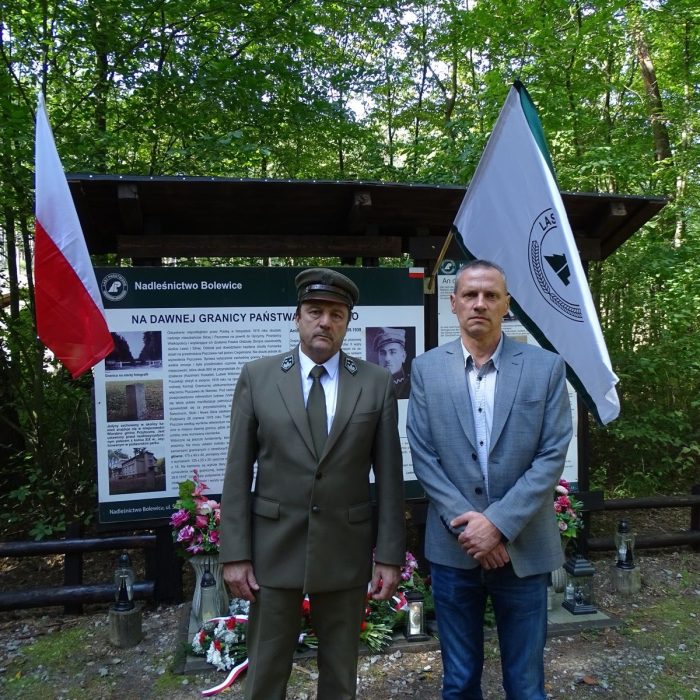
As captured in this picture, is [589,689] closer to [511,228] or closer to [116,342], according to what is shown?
[511,228]

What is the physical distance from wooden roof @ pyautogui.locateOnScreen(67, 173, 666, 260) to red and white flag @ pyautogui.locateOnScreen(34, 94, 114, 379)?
0.53 m

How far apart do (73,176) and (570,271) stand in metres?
3.13

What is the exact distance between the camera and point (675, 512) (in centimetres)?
650

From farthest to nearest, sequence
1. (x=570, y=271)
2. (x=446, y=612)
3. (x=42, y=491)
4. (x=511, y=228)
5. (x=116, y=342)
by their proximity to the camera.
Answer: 1. (x=42, y=491)
2. (x=116, y=342)
3. (x=511, y=228)
4. (x=570, y=271)
5. (x=446, y=612)

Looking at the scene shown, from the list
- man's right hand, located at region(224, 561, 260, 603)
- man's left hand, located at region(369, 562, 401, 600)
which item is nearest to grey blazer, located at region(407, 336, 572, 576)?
man's left hand, located at region(369, 562, 401, 600)

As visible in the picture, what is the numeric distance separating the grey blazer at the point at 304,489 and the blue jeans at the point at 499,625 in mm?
272

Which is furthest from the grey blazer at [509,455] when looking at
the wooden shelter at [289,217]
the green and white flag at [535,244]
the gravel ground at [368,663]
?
the wooden shelter at [289,217]

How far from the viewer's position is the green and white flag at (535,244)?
8.61 feet

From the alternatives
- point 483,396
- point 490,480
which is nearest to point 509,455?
point 490,480

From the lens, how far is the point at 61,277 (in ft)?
10.3

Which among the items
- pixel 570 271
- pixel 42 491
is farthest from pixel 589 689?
pixel 42 491

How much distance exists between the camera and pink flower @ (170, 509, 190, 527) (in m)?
3.76

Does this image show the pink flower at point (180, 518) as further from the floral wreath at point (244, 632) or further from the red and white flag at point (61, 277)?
the red and white flag at point (61, 277)

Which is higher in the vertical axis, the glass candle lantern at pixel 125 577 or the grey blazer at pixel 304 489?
the grey blazer at pixel 304 489
